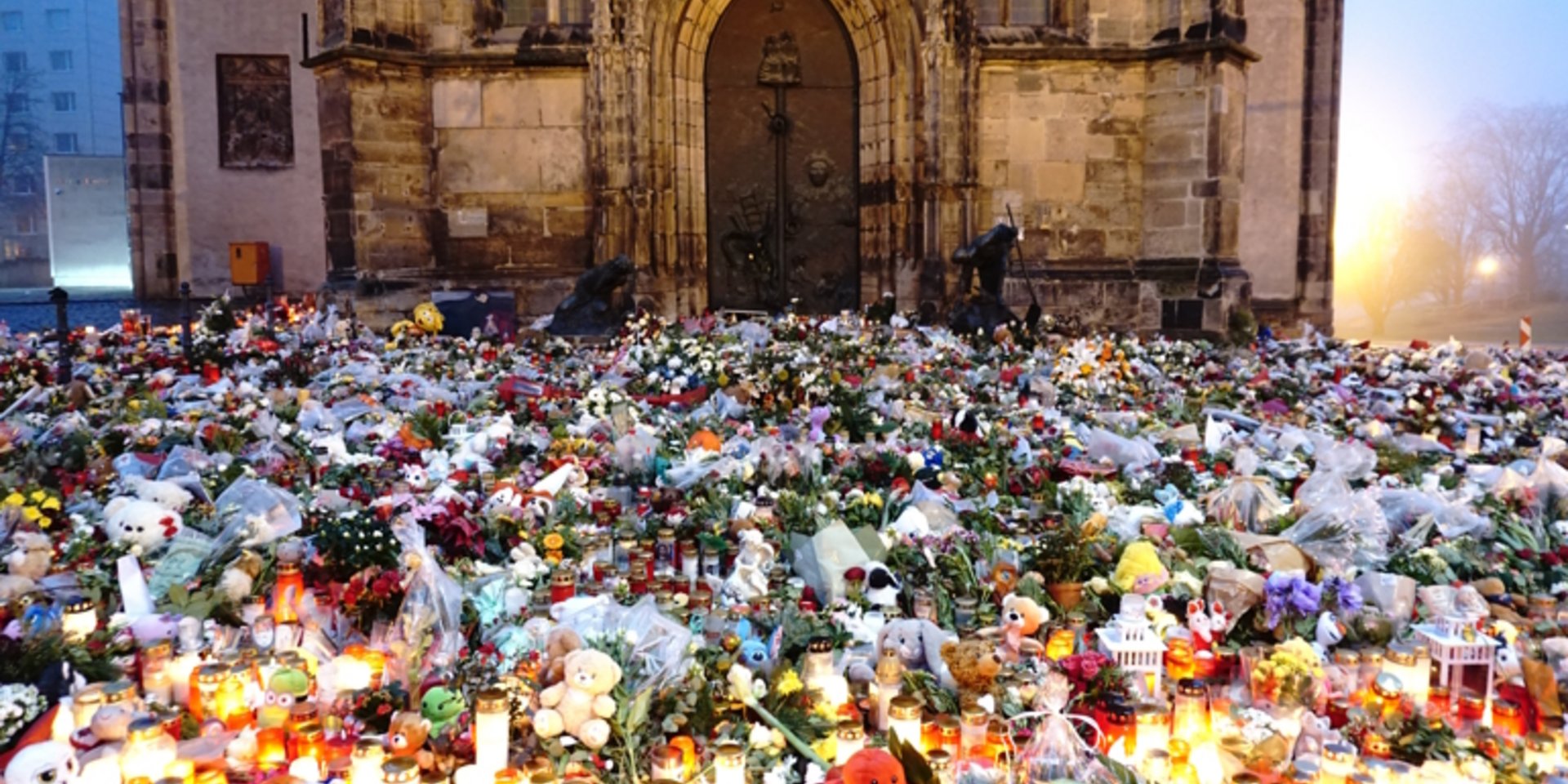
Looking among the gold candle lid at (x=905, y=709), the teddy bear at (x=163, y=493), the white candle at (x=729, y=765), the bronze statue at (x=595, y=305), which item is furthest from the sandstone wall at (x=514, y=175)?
the white candle at (x=729, y=765)

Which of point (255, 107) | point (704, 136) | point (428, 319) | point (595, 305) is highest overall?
point (255, 107)

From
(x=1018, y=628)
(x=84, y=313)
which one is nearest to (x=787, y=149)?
(x=1018, y=628)

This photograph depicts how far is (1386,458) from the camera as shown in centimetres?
636

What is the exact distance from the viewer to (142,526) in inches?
171

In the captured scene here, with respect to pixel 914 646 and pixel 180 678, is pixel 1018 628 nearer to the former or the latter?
pixel 914 646

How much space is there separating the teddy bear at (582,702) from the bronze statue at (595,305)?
26.2 ft

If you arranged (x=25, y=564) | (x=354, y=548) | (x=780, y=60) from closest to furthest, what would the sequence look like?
(x=25, y=564) → (x=354, y=548) → (x=780, y=60)

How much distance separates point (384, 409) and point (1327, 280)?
1303cm

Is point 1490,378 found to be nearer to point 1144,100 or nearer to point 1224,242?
point 1224,242

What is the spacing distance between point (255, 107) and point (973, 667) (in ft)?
57.0

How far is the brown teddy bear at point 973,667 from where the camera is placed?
10.7 ft

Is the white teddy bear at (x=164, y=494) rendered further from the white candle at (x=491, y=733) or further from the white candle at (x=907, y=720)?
the white candle at (x=907, y=720)

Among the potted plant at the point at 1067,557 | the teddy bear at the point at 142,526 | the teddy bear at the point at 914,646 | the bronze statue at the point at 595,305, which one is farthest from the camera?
the bronze statue at the point at 595,305

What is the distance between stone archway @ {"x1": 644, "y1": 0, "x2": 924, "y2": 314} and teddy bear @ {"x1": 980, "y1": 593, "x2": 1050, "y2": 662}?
892 centimetres
